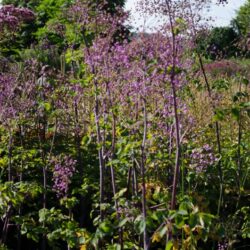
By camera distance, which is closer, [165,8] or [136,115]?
[165,8]

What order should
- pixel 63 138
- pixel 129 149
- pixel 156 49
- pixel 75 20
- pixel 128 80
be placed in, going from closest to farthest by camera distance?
pixel 129 149 < pixel 156 49 < pixel 75 20 < pixel 128 80 < pixel 63 138

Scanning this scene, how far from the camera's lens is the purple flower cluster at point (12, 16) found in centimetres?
507

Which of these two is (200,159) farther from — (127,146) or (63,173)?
(127,146)

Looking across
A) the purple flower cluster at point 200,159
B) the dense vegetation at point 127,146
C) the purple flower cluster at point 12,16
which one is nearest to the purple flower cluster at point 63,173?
the dense vegetation at point 127,146

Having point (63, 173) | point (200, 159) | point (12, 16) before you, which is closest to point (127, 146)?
point (63, 173)

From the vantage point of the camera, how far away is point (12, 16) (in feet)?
17.0

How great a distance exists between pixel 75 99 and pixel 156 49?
1.77 metres

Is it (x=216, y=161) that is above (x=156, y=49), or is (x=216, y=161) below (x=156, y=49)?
below

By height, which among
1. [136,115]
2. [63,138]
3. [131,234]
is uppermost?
[136,115]

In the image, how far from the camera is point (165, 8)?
321cm

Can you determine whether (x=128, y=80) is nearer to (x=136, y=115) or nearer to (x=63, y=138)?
(x=136, y=115)

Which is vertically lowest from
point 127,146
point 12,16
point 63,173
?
point 63,173

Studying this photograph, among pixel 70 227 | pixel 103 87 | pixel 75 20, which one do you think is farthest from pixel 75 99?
pixel 70 227

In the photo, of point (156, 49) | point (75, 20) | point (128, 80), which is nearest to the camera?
point (156, 49)
